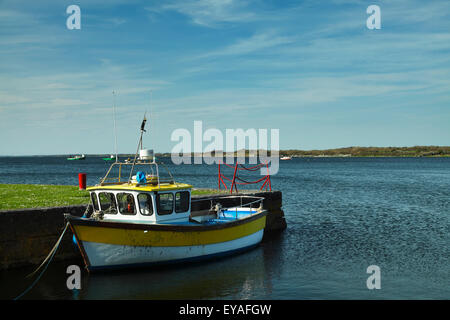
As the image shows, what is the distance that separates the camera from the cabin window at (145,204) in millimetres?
14445

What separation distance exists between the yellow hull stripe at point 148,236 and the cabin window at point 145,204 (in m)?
0.87

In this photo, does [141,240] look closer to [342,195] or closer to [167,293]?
[167,293]

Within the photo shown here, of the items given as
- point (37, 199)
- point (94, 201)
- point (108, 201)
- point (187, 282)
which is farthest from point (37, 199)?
point (187, 282)

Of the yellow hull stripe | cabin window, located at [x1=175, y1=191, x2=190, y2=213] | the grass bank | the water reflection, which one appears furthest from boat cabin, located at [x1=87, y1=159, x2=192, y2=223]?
the grass bank

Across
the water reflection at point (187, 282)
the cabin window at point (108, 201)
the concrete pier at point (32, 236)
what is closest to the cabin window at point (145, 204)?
the cabin window at point (108, 201)

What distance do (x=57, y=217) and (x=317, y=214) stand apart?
18.6m

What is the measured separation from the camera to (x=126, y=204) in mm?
14641

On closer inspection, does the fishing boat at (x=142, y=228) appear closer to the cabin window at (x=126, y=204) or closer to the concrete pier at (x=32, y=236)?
the cabin window at (x=126, y=204)

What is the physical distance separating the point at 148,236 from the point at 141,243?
330 mm

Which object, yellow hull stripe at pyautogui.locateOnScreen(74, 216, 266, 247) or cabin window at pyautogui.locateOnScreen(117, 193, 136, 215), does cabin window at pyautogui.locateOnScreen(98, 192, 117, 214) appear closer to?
cabin window at pyautogui.locateOnScreen(117, 193, 136, 215)

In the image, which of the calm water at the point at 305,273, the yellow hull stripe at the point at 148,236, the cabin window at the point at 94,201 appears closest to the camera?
the calm water at the point at 305,273

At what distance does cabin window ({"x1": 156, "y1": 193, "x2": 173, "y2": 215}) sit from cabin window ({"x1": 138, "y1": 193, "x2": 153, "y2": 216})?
272 millimetres
